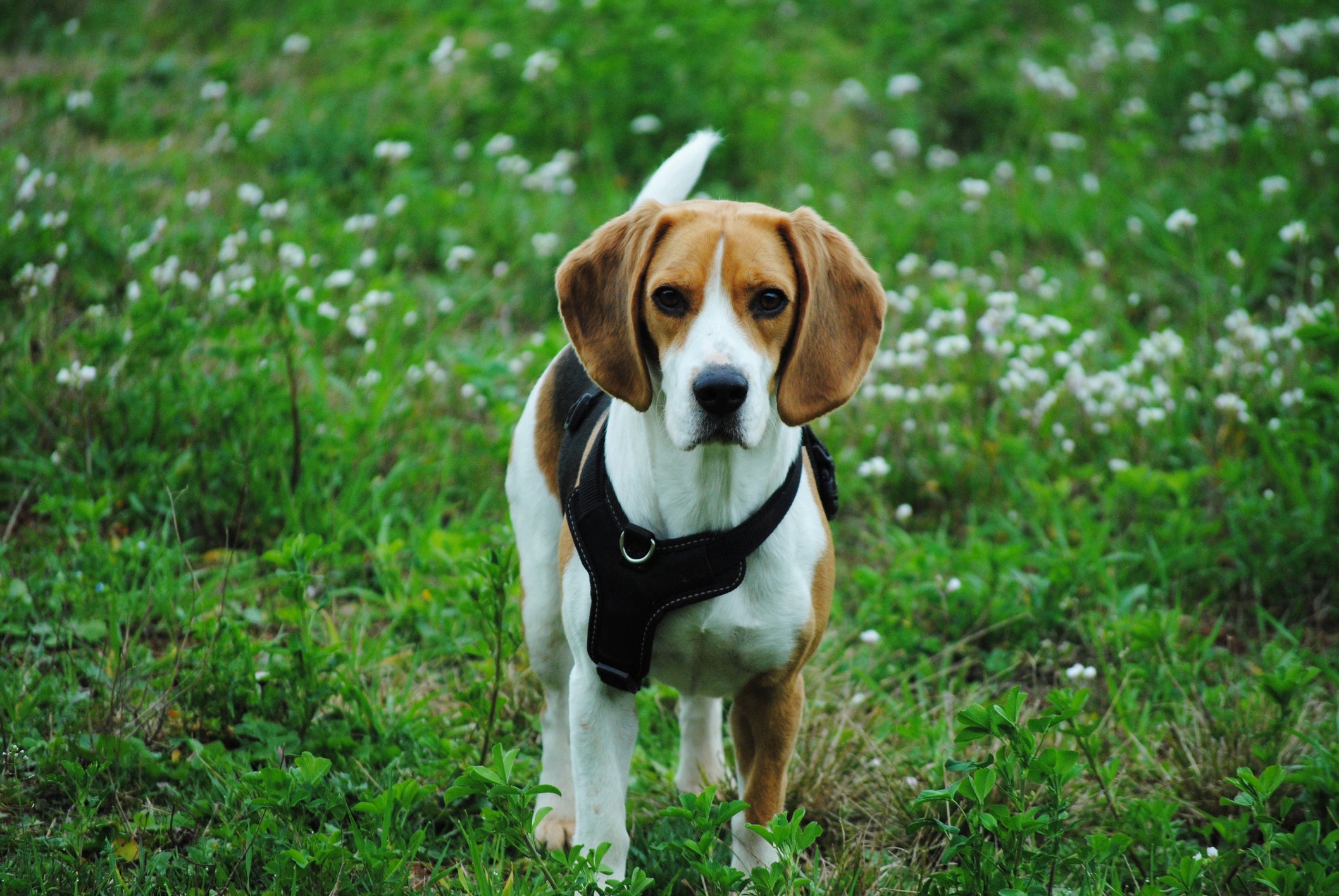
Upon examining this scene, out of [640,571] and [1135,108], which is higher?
[640,571]

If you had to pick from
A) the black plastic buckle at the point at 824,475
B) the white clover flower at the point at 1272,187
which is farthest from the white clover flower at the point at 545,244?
the white clover flower at the point at 1272,187

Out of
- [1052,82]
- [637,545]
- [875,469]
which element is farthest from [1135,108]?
[637,545]

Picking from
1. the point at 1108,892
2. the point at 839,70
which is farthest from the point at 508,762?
the point at 839,70

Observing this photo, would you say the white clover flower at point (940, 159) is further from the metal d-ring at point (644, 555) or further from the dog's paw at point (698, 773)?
the metal d-ring at point (644, 555)

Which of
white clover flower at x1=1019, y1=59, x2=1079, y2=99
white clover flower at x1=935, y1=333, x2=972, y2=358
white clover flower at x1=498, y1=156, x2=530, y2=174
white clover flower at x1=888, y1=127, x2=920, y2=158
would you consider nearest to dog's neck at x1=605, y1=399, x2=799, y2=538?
white clover flower at x1=935, y1=333, x2=972, y2=358

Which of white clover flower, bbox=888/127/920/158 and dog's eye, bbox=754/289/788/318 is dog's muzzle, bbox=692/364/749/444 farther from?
white clover flower, bbox=888/127/920/158

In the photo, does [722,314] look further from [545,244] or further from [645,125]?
[645,125]

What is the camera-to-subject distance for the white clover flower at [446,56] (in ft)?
22.4

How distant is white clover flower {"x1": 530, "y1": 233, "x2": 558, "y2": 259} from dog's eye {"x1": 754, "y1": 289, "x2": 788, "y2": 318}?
3631 mm

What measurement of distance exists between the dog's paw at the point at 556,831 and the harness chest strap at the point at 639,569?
0.83m

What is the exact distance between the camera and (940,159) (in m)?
7.89

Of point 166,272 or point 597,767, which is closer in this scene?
point 597,767

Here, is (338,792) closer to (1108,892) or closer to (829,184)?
(1108,892)

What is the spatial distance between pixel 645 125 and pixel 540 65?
0.87 metres
